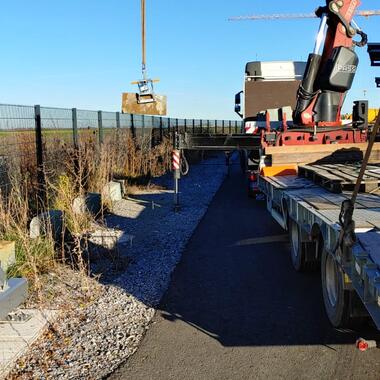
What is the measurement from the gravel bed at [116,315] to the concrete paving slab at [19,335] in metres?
0.08

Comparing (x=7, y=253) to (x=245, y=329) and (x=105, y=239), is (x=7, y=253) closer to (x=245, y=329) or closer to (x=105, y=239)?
(x=105, y=239)

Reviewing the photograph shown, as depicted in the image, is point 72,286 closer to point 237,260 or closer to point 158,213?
point 237,260

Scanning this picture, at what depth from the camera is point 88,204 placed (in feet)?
32.8

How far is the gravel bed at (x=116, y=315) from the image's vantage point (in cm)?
416

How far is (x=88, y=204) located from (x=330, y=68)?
591cm

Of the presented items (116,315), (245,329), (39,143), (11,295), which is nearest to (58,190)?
(39,143)

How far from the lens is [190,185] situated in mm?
17312

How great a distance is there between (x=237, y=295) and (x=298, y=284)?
0.83 metres

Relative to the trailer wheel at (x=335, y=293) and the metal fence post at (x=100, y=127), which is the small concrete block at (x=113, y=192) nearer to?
the metal fence post at (x=100, y=127)

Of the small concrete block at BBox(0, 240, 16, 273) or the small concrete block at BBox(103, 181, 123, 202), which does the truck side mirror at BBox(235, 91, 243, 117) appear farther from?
the small concrete block at BBox(0, 240, 16, 273)

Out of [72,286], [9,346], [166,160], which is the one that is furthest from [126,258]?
[166,160]

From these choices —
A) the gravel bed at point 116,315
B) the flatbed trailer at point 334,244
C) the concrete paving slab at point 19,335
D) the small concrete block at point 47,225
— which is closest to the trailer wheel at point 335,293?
the flatbed trailer at point 334,244

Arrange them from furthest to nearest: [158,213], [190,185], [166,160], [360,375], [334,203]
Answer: [166,160] < [190,185] < [158,213] < [334,203] < [360,375]

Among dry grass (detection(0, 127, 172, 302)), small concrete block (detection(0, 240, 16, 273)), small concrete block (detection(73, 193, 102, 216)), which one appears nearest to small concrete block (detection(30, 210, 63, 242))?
dry grass (detection(0, 127, 172, 302))
